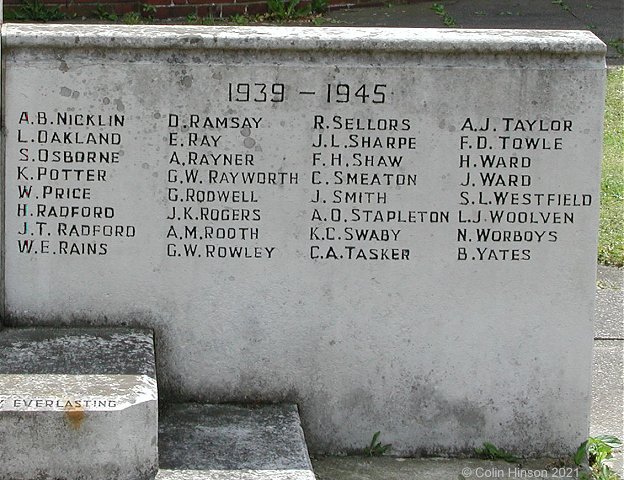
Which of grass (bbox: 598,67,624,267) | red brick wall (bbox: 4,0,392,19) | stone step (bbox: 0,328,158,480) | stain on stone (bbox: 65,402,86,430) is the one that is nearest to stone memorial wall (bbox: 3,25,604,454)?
stone step (bbox: 0,328,158,480)

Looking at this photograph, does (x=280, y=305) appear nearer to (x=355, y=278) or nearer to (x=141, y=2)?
(x=355, y=278)

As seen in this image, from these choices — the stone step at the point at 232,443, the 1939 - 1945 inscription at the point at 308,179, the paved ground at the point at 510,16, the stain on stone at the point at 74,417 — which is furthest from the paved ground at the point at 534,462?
the paved ground at the point at 510,16

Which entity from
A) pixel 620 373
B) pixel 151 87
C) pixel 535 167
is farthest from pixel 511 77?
pixel 620 373

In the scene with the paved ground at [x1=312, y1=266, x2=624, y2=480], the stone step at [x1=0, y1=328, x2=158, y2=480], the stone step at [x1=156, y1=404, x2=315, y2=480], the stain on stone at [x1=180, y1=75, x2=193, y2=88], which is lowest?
the paved ground at [x1=312, y1=266, x2=624, y2=480]

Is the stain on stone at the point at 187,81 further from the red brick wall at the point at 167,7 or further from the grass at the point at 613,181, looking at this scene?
the red brick wall at the point at 167,7

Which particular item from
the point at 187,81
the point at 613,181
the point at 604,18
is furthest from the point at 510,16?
the point at 187,81

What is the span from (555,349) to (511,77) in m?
1.02

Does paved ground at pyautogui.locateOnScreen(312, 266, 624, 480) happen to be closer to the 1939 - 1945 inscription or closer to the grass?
the 1939 - 1945 inscription

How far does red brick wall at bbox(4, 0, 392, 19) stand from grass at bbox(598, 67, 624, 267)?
9.96 ft

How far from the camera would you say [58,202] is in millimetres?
4375

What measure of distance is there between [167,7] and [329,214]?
20.0 feet

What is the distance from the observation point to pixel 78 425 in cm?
361

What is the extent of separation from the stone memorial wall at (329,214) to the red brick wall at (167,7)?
578cm

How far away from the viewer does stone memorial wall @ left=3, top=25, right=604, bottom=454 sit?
4324 millimetres
